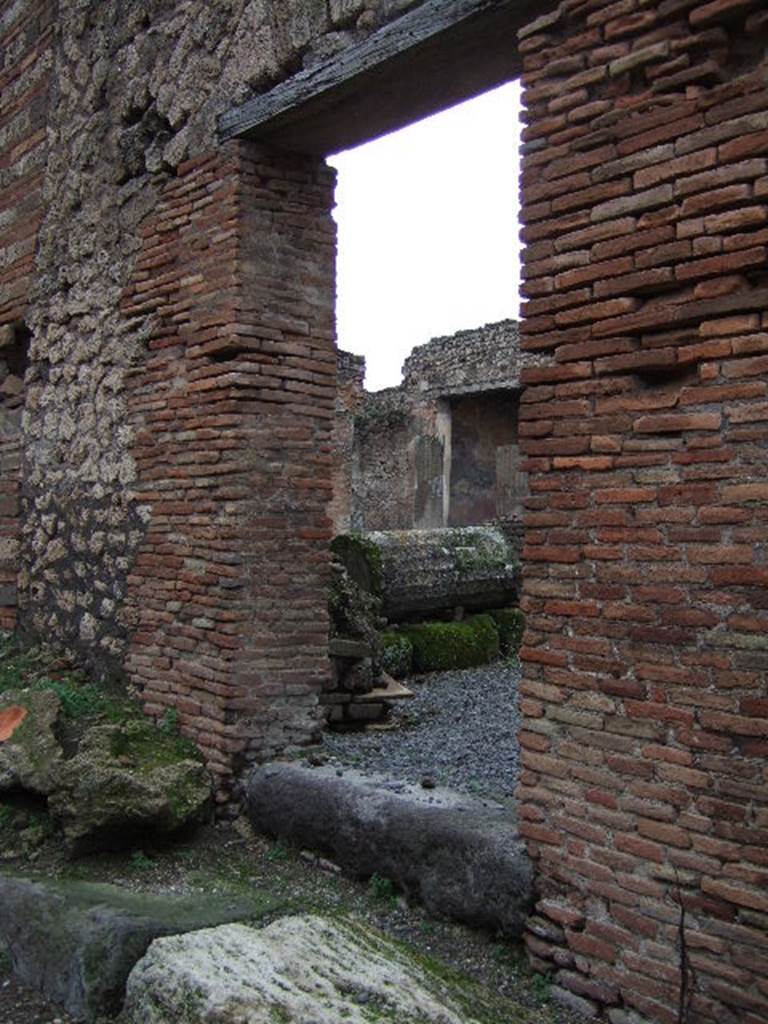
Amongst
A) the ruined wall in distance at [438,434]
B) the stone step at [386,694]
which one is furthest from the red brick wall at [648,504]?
the ruined wall in distance at [438,434]

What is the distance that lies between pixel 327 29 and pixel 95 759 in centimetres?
348

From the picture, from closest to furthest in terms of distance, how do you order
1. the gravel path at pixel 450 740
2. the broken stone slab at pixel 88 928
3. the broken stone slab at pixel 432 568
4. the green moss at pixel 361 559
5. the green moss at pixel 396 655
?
the broken stone slab at pixel 88 928
the gravel path at pixel 450 740
the green moss at pixel 396 655
the green moss at pixel 361 559
the broken stone slab at pixel 432 568

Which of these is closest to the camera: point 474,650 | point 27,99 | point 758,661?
point 758,661

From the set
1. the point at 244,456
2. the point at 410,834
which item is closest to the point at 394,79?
the point at 244,456

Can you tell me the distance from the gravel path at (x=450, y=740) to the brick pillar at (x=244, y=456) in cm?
47

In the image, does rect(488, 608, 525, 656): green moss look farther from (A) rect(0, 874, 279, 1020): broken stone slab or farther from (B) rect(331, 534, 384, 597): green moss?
(A) rect(0, 874, 279, 1020): broken stone slab

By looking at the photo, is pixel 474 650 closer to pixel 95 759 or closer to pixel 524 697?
pixel 95 759

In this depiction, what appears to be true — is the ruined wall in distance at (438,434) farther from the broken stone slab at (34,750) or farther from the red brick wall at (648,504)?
the red brick wall at (648,504)

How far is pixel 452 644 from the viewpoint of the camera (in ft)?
26.6

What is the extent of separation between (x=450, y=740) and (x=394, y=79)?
3350 millimetres

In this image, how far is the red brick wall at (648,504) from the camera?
3020 millimetres

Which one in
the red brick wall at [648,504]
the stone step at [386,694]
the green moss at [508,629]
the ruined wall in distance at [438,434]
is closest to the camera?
the red brick wall at [648,504]

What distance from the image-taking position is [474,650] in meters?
8.25

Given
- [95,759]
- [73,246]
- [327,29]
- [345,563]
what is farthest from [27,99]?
[95,759]
